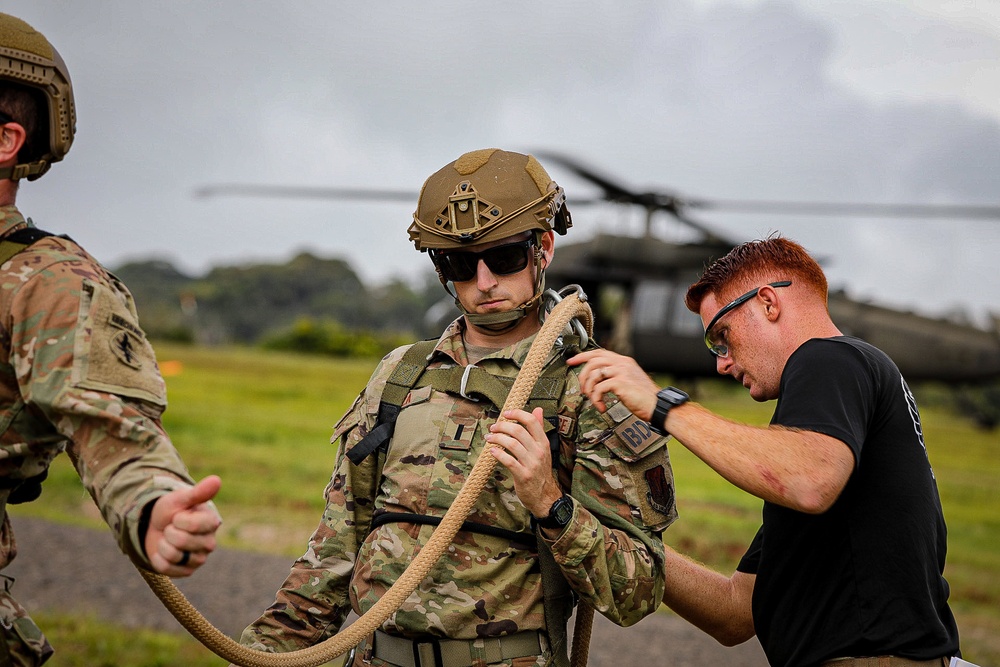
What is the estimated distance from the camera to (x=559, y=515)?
8.31 feet

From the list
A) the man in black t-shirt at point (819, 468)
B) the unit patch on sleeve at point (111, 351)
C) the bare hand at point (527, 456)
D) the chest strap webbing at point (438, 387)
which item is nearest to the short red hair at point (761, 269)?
the man in black t-shirt at point (819, 468)

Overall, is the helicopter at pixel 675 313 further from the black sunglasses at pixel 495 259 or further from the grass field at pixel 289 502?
the black sunglasses at pixel 495 259

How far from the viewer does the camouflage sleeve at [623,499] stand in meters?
2.64

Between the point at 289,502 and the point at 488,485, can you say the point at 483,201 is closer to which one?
the point at 488,485

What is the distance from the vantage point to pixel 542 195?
10.0 feet

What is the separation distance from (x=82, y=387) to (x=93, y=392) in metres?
0.03

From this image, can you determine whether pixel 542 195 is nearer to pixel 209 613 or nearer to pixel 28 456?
pixel 28 456

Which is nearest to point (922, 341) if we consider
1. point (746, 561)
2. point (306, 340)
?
point (746, 561)

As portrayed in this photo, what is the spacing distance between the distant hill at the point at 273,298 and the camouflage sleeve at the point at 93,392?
5835 cm

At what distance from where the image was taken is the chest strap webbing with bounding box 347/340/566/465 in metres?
2.81

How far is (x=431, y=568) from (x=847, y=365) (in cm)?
Answer: 135

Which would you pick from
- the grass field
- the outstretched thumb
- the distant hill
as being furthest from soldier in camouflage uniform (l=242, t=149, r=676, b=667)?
the distant hill

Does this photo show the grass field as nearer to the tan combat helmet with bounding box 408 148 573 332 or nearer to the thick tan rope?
the thick tan rope

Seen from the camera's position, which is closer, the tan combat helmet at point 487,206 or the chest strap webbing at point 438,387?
the chest strap webbing at point 438,387
